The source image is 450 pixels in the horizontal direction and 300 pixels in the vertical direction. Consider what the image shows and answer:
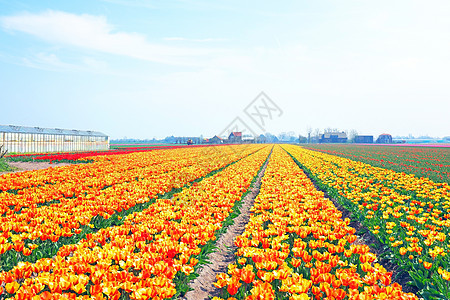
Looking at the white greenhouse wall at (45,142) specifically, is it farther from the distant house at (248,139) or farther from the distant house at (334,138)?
the distant house at (334,138)

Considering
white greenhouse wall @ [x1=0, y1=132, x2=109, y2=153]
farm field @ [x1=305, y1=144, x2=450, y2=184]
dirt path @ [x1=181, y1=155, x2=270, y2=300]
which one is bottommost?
dirt path @ [x1=181, y1=155, x2=270, y2=300]

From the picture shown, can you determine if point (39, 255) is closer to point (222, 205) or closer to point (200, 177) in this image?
point (222, 205)

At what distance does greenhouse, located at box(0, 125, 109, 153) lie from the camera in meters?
32.7

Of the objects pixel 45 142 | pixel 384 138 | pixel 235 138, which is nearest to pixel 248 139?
pixel 235 138

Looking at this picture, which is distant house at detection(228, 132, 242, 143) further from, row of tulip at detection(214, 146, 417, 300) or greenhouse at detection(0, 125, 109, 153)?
row of tulip at detection(214, 146, 417, 300)

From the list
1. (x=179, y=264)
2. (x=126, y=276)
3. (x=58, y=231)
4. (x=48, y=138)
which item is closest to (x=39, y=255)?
(x=58, y=231)

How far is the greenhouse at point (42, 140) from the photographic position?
3266 cm

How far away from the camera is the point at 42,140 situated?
37.1 m

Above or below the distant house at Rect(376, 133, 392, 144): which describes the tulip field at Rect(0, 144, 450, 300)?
below

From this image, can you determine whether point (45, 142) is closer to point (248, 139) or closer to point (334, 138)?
point (248, 139)

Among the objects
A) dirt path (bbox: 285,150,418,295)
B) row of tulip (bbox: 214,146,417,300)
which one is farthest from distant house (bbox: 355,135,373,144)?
row of tulip (bbox: 214,146,417,300)

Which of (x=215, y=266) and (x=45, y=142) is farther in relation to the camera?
(x=45, y=142)

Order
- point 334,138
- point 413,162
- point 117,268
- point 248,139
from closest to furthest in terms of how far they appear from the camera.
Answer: point 117,268
point 413,162
point 248,139
point 334,138

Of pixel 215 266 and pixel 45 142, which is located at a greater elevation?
pixel 45 142
